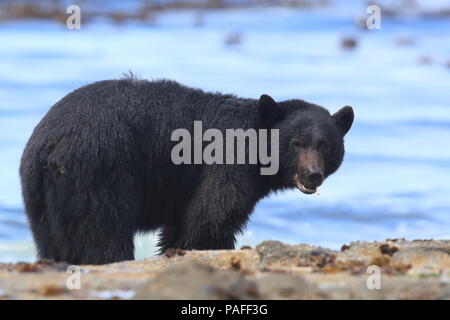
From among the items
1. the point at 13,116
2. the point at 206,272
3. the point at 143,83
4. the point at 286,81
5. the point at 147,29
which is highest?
the point at 147,29

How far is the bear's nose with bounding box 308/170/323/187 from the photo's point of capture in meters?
9.62

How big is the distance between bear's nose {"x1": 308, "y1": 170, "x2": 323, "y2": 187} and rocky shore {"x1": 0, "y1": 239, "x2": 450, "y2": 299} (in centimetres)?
120

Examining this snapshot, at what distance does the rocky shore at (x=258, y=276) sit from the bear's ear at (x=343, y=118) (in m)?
1.99

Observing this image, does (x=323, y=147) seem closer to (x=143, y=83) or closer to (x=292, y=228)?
(x=143, y=83)

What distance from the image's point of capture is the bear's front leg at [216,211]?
9.41 metres

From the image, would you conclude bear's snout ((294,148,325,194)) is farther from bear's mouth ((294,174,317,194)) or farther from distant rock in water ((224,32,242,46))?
distant rock in water ((224,32,242,46))

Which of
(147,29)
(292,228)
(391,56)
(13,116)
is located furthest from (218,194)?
(147,29)

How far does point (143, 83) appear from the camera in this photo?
31.7 feet

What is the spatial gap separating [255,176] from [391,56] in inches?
1100

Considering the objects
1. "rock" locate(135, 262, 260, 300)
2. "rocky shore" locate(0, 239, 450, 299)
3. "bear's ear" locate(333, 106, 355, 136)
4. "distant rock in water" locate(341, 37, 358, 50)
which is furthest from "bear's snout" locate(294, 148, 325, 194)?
"distant rock in water" locate(341, 37, 358, 50)

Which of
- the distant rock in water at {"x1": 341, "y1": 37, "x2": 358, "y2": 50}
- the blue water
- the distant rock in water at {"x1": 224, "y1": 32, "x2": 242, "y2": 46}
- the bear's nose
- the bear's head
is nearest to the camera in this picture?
the bear's nose

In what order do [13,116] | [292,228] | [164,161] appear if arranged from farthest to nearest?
[13,116] → [292,228] → [164,161]

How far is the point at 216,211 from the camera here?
9.40 m

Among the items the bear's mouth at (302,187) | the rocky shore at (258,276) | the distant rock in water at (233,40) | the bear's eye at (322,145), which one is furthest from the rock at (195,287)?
the distant rock in water at (233,40)
